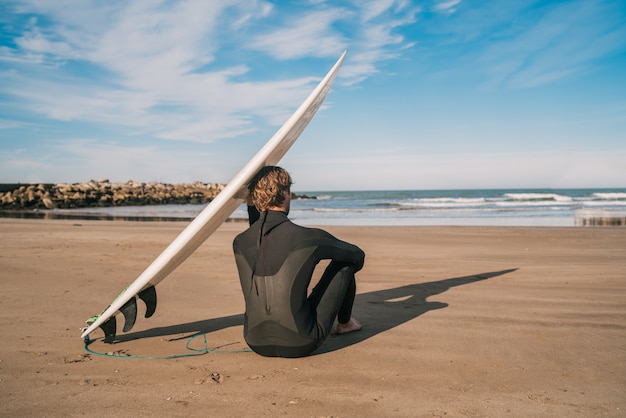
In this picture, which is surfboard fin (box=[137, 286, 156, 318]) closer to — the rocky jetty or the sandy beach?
the sandy beach

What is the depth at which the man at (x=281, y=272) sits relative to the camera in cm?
291

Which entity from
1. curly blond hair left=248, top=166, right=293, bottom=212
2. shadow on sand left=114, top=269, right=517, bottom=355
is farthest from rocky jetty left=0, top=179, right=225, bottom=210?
curly blond hair left=248, top=166, right=293, bottom=212

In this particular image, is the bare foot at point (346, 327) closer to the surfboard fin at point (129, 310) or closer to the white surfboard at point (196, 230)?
the white surfboard at point (196, 230)

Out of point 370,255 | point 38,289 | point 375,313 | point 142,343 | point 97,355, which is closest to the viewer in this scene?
point 97,355

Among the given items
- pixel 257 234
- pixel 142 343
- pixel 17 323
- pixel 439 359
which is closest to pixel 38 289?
pixel 17 323

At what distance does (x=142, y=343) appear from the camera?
11.8ft

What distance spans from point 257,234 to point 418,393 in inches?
50.8

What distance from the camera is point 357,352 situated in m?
3.32

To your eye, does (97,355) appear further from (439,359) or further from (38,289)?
(38,289)

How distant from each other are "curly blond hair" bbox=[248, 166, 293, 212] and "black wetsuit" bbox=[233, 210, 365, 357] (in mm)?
75

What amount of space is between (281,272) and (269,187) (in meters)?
0.53

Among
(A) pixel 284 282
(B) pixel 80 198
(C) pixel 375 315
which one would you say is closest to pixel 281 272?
(A) pixel 284 282

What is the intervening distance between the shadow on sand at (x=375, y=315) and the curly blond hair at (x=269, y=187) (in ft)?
3.64

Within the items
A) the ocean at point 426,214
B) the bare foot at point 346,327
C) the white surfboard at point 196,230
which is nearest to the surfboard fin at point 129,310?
the white surfboard at point 196,230
